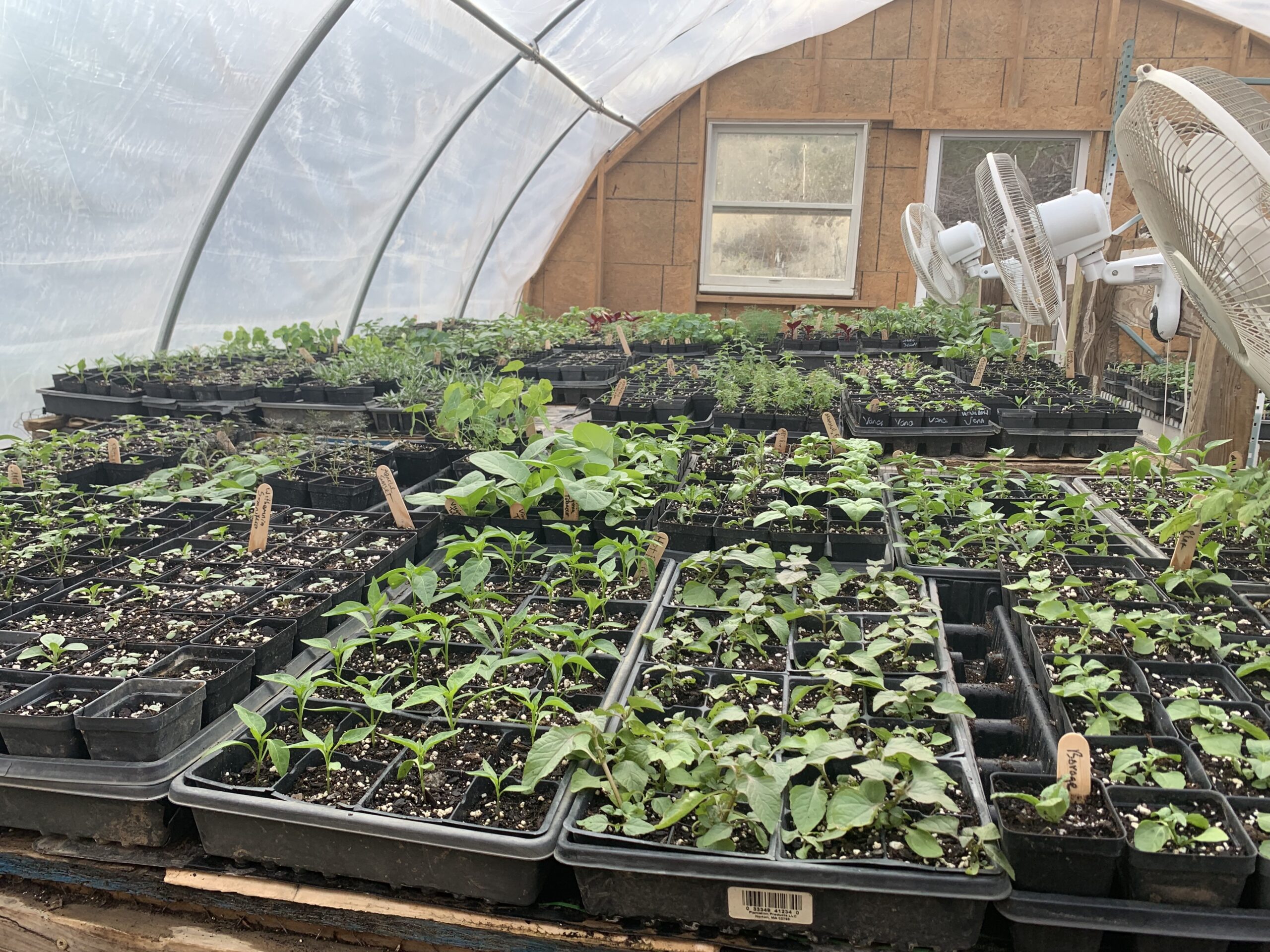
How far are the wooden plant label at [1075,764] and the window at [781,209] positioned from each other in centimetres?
751

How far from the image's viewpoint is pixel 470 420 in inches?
133

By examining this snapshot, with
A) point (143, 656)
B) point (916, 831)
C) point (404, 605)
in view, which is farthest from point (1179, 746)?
point (143, 656)

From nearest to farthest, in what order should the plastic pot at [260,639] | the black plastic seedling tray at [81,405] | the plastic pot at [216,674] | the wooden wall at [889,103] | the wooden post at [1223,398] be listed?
1. the plastic pot at [216,674]
2. the plastic pot at [260,639]
3. the wooden post at [1223,398]
4. the black plastic seedling tray at [81,405]
5. the wooden wall at [889,103]

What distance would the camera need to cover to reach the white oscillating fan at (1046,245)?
325 centimetres

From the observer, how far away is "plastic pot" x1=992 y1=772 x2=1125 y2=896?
3.66 ft

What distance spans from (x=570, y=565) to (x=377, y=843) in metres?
0.86

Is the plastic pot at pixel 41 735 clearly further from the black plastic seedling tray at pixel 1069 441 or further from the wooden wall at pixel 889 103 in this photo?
the wooden wall at pixel 889 103

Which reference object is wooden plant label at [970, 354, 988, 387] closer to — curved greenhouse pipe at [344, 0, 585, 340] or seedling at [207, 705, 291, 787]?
seedling at [207, 705, 291, 787]

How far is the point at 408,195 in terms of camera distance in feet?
20.3

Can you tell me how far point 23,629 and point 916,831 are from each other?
172cm

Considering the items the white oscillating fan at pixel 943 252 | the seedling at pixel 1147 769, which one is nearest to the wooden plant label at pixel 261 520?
the seedling at pixel 1147 769

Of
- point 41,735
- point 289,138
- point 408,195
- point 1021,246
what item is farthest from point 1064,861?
point 408,195

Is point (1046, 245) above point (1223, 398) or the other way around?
above

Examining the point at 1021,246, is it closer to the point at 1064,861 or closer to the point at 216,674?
the point at 1064,861
